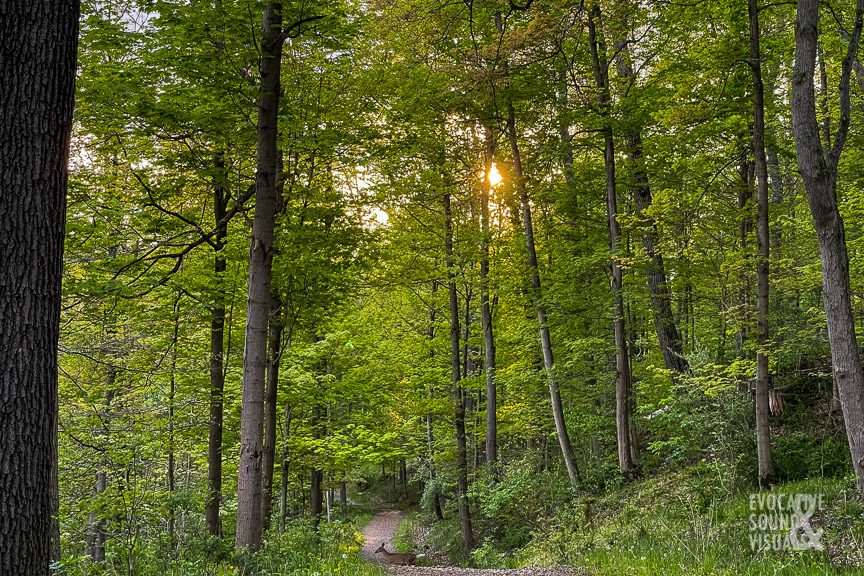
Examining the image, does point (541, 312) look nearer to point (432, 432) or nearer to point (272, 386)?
point (272, 386)

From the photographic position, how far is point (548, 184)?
44.0ft

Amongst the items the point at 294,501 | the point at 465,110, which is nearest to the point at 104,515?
the point at 465,110

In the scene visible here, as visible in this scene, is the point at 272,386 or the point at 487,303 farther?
the point at 487,303

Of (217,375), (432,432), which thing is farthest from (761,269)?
(432,432)

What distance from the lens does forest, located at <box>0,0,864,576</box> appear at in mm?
5922

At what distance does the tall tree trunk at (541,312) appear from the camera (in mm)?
12516

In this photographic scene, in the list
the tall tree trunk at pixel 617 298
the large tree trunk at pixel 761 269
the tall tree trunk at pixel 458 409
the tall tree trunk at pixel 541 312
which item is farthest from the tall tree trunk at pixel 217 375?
the large tree trunk at pixel 761 269

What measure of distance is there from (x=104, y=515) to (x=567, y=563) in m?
6.67

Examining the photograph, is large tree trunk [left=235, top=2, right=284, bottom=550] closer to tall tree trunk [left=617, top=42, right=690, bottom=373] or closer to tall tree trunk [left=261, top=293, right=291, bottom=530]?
tall tree trunk [left=261, top=293, right=291, bottom=530]

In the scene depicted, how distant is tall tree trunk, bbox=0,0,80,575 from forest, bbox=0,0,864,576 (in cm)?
1

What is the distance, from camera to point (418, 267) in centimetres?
1552

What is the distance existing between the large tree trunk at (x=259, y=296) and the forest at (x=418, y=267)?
0.04 m

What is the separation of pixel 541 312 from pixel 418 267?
3988 mm

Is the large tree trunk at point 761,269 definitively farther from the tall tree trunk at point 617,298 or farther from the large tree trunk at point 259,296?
the large tree trunk at point 259,296
